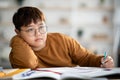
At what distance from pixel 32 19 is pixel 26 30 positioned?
0.07 m

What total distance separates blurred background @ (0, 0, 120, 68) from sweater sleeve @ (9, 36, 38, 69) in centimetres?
374

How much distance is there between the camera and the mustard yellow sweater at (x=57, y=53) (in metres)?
1.39

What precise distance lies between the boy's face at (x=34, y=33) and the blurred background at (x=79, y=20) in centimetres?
368

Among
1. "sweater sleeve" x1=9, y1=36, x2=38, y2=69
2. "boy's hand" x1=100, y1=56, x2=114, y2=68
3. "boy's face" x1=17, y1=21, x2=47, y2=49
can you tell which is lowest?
"boy's hand" x1=100, y1=56, x2=114, y2=68

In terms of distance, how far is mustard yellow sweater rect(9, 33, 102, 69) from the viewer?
4.57 feet

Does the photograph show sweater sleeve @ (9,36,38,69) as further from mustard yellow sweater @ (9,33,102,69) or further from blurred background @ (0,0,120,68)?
blurred background @ (0,0,120,68)

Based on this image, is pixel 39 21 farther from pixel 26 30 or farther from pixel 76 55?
pixel 76 55

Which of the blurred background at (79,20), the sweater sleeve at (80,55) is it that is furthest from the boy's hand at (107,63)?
the blurred background at (79,20)

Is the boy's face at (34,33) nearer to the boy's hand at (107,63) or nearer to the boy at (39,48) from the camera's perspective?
the boy at (39,48)

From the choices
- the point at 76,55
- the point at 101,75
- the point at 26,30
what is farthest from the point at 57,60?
the point at 101,75

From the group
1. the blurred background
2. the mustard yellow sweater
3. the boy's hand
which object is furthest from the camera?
the blurred background

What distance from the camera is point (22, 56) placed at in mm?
1353

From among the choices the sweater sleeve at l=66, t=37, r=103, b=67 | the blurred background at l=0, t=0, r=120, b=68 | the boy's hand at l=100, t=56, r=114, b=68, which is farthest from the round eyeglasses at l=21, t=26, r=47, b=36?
the blurred background at l=0, t=0, r=120, b=68

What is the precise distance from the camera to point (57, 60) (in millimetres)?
1484
